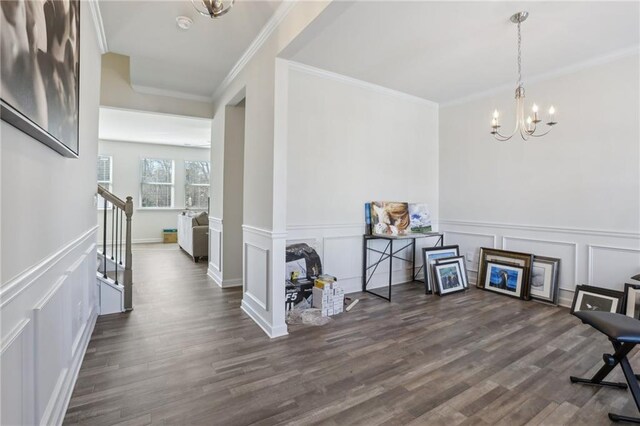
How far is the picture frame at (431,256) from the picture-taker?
13.4 ft

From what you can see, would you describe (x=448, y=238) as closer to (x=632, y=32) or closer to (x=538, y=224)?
(x=538, y=224)

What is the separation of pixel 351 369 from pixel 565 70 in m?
4.00

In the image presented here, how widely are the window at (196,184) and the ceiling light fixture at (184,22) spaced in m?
6.87

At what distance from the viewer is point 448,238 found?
16.1 feet

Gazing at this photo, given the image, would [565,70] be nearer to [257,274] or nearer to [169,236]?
[257,274]

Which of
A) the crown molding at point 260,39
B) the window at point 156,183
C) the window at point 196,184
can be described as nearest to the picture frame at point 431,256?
the crown molding at point 260,39

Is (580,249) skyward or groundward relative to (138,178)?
groundward

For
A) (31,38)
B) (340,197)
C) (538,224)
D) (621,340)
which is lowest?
(621,340)

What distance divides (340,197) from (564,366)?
2.63 m

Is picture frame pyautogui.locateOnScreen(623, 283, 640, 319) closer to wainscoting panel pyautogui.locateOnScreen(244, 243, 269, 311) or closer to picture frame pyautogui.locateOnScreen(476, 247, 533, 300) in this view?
picture frame pyautogui.locateOnScreen(476, 247, 533, 300)

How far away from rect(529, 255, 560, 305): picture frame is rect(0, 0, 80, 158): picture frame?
4669mm

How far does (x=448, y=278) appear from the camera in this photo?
13.5ft

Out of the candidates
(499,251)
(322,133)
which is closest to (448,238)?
(499,251)

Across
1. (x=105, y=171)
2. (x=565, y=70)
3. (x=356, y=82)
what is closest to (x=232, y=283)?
(x=356, y=82)
